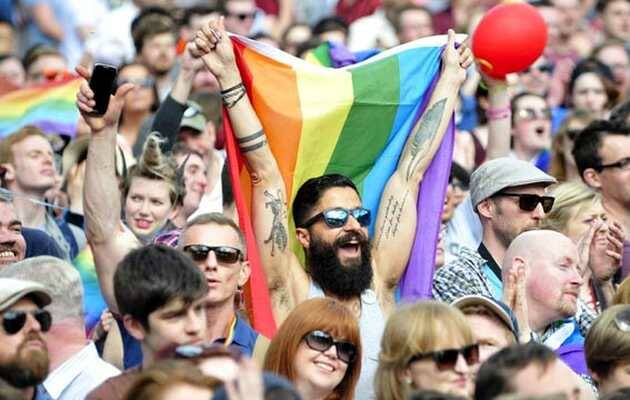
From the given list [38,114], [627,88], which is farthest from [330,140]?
[627,88]

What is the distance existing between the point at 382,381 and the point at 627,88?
8.58 metres

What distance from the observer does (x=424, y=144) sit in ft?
30.7

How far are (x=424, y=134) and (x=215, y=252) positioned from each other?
1.62 m

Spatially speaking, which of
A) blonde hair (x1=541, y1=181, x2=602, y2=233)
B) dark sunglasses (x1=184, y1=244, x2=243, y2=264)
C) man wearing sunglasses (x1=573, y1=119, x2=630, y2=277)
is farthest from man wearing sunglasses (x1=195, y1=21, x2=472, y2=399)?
man wearing sunglasses (x1=573, y1=119, x2=630, y2=277)

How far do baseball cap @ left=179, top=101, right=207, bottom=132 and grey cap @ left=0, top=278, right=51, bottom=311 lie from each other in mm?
4470

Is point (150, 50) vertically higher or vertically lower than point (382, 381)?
higher

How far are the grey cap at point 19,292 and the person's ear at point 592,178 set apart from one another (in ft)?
15.3

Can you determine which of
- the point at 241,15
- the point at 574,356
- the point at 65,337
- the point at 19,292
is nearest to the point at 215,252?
the point at 65,337

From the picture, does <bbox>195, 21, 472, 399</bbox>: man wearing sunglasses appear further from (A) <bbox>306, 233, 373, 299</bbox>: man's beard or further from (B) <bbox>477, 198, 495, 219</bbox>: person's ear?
(B) <bbox>477, 198, 495, 219</bbox>: person's ear

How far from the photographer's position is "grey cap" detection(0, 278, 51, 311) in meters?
6.99

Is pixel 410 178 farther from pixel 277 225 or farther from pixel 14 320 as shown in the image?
pixel 14 320

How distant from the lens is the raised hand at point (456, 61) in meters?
9.46

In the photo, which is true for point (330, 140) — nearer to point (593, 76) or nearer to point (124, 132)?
point (124, 132)

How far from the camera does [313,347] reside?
7.48 metres
